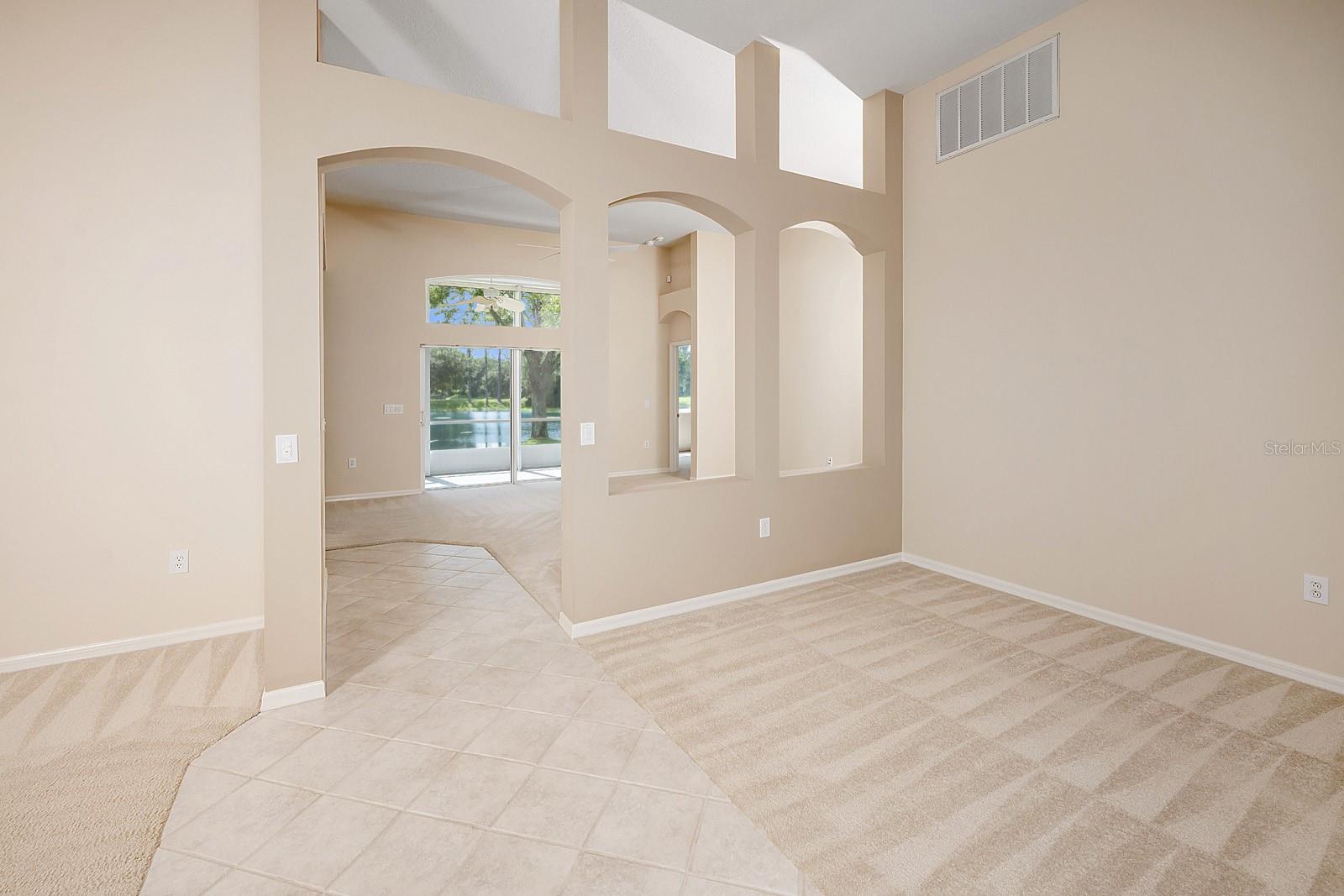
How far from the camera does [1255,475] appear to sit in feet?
9.34

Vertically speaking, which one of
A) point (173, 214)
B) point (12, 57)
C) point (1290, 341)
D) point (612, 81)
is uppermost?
point (612, 81)

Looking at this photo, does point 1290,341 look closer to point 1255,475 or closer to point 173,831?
point 1255,475

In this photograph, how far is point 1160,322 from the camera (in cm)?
315

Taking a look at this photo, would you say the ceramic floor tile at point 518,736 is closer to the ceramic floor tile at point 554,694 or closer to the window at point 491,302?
the ceramic floor tile at point 554,694

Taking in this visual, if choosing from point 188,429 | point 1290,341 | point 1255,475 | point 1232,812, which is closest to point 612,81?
point 188,429

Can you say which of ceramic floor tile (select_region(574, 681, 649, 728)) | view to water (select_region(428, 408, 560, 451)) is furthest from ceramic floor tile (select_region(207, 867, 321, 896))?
view to water (select_region(428, 408, 560, 451))

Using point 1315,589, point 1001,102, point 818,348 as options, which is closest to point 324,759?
point 1315,589

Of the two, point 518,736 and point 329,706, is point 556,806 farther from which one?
point 329,706

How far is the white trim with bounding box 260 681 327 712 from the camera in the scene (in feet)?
8.21

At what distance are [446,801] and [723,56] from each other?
472 cm

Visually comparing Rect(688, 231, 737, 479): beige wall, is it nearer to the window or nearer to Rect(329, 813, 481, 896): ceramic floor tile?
the window

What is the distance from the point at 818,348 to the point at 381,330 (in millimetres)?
5616

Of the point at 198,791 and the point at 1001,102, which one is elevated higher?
the point at 1001,102

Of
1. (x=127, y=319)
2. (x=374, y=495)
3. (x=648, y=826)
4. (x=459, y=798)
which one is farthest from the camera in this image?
(x=374, y=495)
